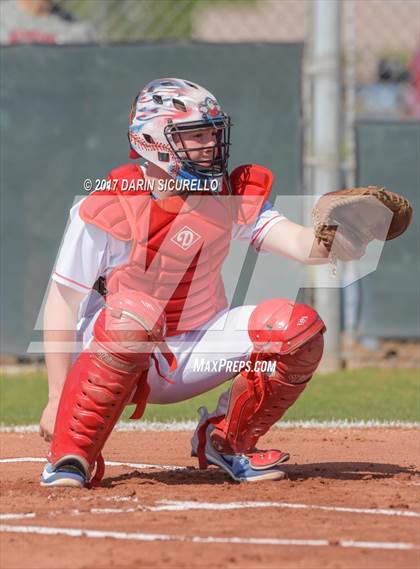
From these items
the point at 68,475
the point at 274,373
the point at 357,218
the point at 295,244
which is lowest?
the point at 68,475

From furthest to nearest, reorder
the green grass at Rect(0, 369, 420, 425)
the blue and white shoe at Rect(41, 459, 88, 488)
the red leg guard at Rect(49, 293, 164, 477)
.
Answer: the green grass at Rect(0, 369, 420, 425), the blue and white shoe at Rect(41, 459, 88, 488), the red leg guard at Rect(49, 293, 164, 477)

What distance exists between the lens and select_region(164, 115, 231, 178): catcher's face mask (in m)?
4.77

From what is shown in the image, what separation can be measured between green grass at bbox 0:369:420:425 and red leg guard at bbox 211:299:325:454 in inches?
92.4

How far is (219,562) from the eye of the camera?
11.1ft

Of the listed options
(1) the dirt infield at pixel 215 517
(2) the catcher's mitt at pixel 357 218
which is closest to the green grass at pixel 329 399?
(1) the dirt infield at pixel 215 517

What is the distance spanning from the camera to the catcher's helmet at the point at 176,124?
4.78 meters

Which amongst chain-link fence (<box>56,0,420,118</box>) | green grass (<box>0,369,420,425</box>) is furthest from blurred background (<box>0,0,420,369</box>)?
chain-link fence (<box>56,0,420,118</box>)

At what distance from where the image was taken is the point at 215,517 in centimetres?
402

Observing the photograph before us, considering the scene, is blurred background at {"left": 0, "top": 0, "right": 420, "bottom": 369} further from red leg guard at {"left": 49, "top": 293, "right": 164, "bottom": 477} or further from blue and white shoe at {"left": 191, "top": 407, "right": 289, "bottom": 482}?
red leg guard at {"left": 49, "top": 293, "right": 164, "bottom": 477}

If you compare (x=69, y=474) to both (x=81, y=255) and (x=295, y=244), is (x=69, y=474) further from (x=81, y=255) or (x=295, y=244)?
(x=295, y=244)

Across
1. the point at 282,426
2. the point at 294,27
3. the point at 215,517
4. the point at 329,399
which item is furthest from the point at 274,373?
the point at 294,27

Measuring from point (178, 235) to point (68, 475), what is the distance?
1.05 metres

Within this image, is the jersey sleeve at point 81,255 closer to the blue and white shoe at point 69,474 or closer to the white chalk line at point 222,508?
the blue and white shoe at point 69,474

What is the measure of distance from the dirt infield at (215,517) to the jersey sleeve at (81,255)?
0.80 m
